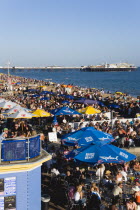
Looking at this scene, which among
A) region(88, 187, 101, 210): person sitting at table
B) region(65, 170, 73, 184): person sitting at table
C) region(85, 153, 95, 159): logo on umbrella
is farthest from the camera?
region(65, 170, 73, 184): person sitting at table

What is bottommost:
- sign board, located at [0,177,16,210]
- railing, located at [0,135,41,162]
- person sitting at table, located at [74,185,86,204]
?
person sitting at table, located at [74,185,86,204]

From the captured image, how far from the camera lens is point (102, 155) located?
29.5 feet

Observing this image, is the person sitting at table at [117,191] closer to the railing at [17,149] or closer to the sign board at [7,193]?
the railing at [17,149]

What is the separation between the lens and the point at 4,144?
21.8 feet

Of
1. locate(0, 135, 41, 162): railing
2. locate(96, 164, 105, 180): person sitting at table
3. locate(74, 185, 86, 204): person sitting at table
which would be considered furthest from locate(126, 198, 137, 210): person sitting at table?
locate(0, 135, 41, 162): railing

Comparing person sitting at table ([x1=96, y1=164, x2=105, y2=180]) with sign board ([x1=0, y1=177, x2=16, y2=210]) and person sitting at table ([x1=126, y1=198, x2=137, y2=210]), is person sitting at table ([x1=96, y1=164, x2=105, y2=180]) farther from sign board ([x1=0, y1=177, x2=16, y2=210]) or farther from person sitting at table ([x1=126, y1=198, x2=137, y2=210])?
sign board ([x1=0, y1=177, x2=16, y2=210])

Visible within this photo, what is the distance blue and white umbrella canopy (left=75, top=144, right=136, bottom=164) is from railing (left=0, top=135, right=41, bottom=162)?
8.53ft

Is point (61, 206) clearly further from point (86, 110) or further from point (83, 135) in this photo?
point (86, 110)

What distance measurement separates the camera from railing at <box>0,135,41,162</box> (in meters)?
6.58

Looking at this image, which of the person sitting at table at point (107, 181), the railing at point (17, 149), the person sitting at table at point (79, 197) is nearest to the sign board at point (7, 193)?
the railing at point (17, 149)

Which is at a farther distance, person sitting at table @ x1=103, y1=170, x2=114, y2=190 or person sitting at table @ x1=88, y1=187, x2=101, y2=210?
person sitting at table @ x1=103, y1=170, x2=114, y2=190

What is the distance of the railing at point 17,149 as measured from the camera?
6.58 meters

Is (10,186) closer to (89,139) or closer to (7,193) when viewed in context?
(7,193)

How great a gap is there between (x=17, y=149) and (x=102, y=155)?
3.30 metres
